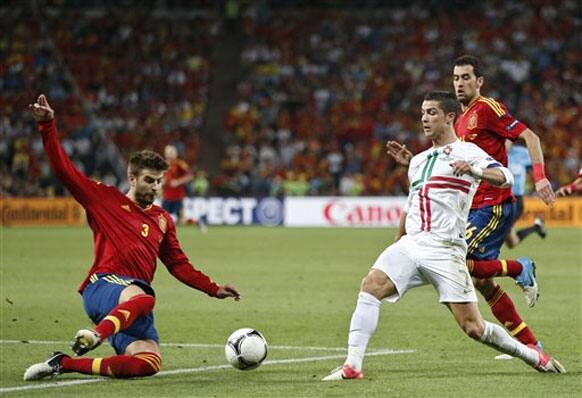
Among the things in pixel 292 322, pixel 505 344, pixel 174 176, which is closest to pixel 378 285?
pixel 505 344

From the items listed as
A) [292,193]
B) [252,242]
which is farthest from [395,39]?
[252,242]

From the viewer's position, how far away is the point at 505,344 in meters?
8.90

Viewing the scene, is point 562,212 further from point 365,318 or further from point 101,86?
point 365,318

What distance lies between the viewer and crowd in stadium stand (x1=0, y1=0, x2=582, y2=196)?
37.2 meters

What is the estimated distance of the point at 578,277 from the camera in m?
18.6

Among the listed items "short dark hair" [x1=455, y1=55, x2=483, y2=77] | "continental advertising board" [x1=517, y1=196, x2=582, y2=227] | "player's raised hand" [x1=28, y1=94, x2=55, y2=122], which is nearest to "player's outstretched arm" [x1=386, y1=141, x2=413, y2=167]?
"short dark hair" [x1=455, y1=55, x2=483, y2=77]

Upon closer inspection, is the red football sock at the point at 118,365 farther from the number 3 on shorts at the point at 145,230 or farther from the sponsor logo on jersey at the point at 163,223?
the sponsor logo on jersey at the point at 163,223

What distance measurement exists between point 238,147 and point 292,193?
3.97m

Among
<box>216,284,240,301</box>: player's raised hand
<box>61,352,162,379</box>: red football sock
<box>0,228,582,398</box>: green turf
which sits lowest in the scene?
<box>0,228,582,398</box>: green turf

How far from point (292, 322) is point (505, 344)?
444 cm

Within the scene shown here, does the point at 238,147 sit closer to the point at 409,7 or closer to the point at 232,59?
the point at 232,59

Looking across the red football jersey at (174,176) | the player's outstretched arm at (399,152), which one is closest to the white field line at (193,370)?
the player's outstretched arm at (399,152)

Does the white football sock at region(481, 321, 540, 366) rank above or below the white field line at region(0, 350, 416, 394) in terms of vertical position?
above

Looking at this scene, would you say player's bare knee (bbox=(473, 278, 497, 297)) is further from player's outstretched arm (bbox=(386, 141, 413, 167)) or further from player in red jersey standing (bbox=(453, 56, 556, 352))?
player's outstretched arm (bbox=(386, 141, 413, 167))
